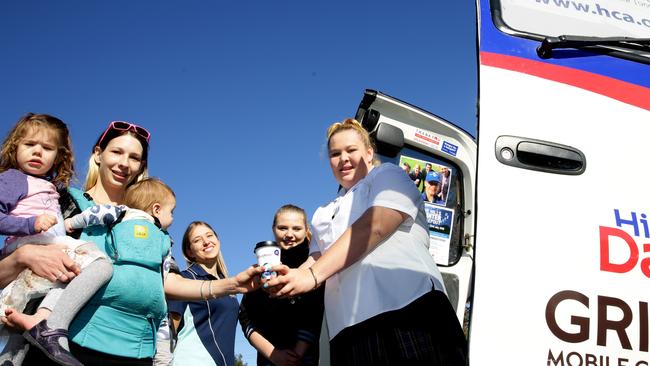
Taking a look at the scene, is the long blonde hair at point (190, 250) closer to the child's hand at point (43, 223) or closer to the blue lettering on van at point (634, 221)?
the child's hand at point (43, 223)

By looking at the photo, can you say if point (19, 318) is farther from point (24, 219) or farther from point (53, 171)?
point (53, 171)

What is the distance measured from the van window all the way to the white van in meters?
1.87

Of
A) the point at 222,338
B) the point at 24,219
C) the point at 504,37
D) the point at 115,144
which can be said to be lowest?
the point at 222,338

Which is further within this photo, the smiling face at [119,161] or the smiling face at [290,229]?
the smiling face at [290,229]

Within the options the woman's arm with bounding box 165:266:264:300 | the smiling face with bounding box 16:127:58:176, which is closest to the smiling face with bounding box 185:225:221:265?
the woman's arm with bounding box 165:266:264:300

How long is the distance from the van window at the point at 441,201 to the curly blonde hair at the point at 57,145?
88.5 inches

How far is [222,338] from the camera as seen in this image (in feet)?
13.5

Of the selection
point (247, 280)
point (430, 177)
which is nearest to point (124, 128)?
point (247, 280)

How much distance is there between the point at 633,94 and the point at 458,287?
2.32 m

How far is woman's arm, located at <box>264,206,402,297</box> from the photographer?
2240 mm

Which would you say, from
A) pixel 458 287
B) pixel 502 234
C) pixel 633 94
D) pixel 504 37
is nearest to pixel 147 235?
pixel 502 234

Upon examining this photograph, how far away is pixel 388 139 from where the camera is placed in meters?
3.74

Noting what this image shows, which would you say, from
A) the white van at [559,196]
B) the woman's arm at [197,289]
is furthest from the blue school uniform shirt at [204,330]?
the white van at [559,196]

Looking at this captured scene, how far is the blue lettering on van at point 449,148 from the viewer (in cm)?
404
